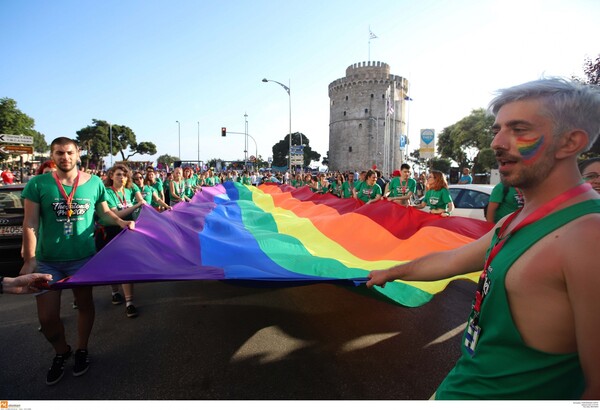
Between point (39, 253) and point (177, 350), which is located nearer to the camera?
point (39, 253)

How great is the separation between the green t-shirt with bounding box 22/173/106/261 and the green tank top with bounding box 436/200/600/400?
3361mm

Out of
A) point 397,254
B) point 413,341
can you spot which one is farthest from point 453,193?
point 413,341

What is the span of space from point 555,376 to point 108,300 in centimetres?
549

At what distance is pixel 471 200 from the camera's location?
735cm

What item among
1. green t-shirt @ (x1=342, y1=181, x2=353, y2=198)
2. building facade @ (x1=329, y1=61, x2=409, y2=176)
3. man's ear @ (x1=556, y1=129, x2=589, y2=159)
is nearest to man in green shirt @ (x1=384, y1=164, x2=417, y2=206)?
green t-shirt @ (x1=342, y1=181, x2=353, y2=198)

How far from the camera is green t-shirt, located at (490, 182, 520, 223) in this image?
4283 millimetres

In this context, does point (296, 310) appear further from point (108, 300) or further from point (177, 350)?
point (108, 300)

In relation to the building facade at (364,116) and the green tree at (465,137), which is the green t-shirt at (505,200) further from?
the building facade at (364,116)

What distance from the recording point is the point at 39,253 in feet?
9.80

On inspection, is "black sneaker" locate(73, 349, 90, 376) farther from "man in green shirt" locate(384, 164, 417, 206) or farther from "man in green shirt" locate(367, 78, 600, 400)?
"man in green shirt" locate(384, 164, 417, 206)

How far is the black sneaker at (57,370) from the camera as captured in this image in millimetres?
2870

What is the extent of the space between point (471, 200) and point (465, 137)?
41.9 m

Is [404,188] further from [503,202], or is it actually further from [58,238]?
[58,238]

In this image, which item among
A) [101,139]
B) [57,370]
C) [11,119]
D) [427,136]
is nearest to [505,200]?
[57,370]
